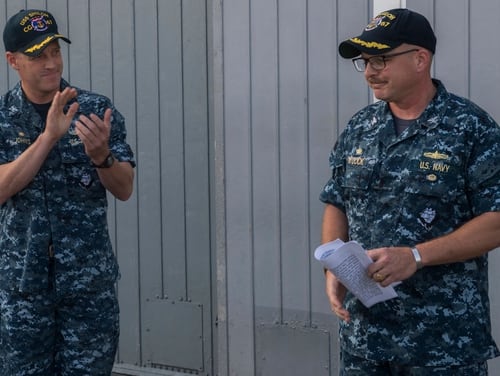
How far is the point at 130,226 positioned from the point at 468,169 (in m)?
3.20

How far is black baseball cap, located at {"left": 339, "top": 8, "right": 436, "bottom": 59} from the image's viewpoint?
3.15 meters

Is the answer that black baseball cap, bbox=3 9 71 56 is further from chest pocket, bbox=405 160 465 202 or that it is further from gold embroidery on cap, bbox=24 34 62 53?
chest pocket, bbox=405 160 465 202

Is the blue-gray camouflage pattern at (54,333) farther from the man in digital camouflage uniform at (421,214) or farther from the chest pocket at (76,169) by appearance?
the man in digital camouflage uniform at (421,214)

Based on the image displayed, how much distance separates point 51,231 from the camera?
13.0 ft

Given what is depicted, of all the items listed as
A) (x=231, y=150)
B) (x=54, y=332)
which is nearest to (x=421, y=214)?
(x=54, y=332)

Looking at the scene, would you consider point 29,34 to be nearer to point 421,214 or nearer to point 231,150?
point 231,150

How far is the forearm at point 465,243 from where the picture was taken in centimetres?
300

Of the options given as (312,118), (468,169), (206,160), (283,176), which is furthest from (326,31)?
(468,169)

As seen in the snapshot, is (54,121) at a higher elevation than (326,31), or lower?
lower

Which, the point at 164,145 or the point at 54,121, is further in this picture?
the point at 164,145

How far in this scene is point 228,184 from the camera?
5.34m

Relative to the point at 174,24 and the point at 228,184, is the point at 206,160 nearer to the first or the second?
the point at 228,184

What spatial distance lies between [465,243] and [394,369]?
1.68ft

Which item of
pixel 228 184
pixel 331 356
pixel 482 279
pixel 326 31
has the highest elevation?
pixel 326 31
